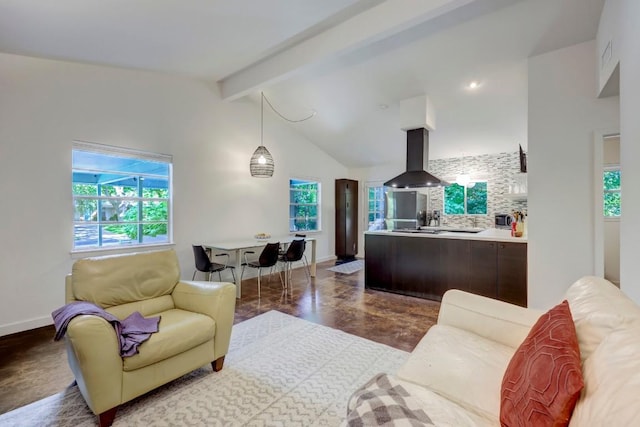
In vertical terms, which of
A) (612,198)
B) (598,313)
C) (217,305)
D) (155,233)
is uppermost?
(612,198)

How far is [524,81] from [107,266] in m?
5.19

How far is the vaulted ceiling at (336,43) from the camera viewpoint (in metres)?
2.54

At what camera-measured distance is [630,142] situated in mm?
1916

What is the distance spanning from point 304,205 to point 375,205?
2103 mm

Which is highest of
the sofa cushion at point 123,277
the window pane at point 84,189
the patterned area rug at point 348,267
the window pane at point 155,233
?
the window pane at point 84,189

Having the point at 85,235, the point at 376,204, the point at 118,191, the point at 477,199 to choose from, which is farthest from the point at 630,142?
the point at 376,204

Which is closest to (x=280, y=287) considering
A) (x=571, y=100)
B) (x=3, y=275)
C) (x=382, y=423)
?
(x=3, y=275)

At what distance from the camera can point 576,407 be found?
2.60 feet

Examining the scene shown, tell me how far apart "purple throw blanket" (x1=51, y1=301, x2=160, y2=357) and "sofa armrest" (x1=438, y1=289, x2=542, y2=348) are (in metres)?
1.94

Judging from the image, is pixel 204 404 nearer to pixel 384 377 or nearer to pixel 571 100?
pixel 384 377

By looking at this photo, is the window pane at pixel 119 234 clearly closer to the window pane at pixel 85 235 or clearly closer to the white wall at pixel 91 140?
the window pane at pixel 85 235

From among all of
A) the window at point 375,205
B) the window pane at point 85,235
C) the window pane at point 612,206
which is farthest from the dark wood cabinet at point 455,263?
the window pane at point 85,235

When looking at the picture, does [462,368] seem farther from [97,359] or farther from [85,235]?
[85,235]

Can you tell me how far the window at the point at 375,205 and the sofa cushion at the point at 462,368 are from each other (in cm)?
591
